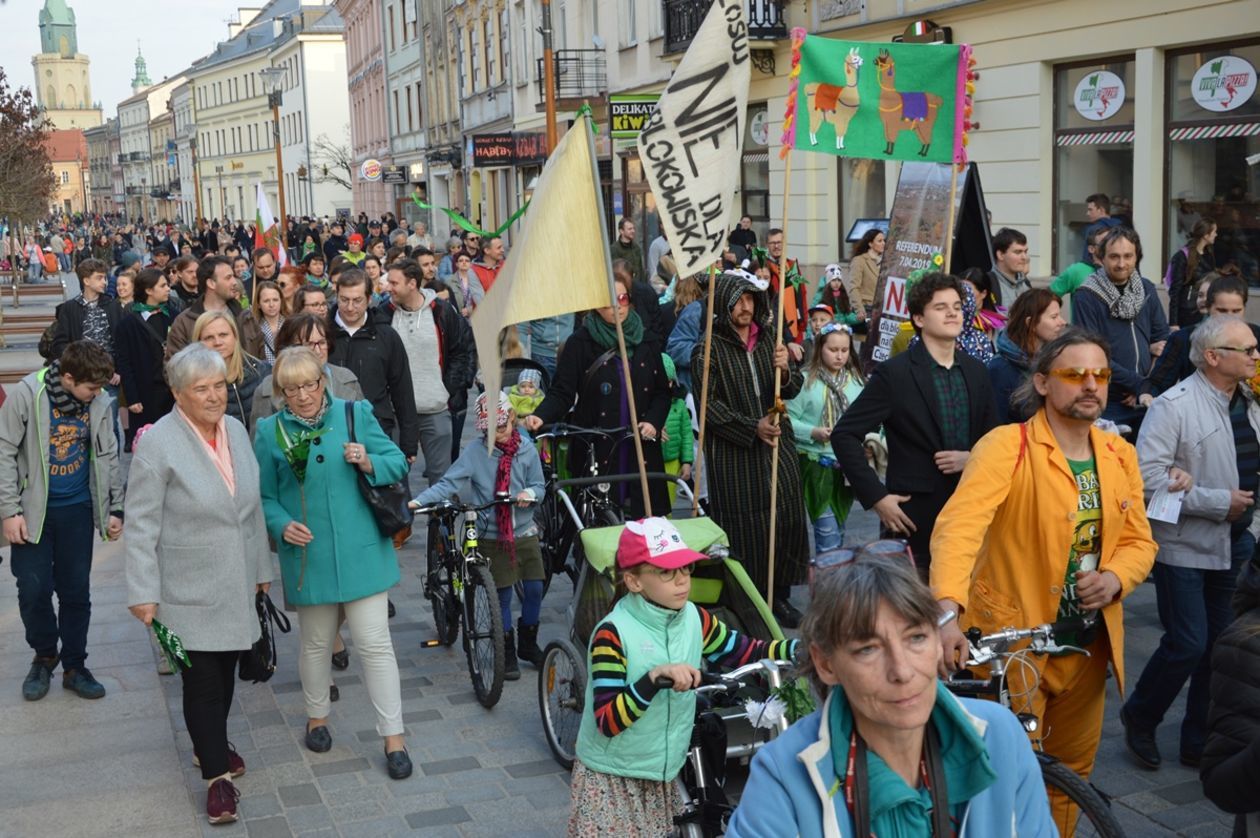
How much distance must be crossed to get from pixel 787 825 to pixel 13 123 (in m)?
35.5

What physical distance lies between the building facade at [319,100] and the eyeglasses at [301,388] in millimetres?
78422

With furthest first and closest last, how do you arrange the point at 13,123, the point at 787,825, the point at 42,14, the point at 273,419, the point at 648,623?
the point at 42,14, the point at 13,123, the point at 273,419, the point at 648,623, the point at 787,825

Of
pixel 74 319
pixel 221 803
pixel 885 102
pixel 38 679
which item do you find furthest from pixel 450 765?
pixel 74 319

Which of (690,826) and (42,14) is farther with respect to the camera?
(42,14)

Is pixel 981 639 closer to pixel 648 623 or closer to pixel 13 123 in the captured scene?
pixel 648 623

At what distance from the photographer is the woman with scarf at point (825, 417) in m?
8.10

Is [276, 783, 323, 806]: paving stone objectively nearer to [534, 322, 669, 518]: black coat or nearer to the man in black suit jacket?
the man in black suit jacket

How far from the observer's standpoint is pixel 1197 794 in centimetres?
544

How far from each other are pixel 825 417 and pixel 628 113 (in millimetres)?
12390

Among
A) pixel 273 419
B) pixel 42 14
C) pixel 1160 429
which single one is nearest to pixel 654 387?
pixel 273 419

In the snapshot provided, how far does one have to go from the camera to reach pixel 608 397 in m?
8.29

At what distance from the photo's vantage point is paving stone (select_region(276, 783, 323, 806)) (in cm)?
575

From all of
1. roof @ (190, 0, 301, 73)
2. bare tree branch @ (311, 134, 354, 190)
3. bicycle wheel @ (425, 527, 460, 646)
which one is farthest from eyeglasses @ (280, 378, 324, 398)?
roof @ (190, 0, 301, 73)

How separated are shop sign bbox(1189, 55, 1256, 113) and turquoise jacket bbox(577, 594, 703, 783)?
37.0ft
